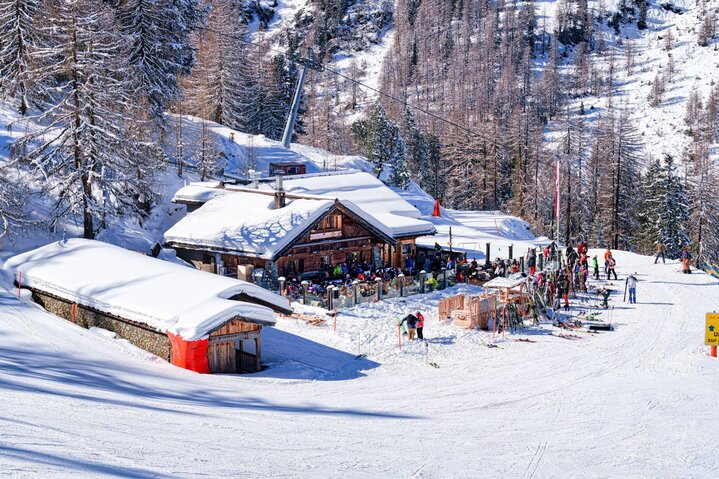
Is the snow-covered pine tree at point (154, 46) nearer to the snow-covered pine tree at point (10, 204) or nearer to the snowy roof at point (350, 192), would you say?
the snowy roof at point (350, 192)

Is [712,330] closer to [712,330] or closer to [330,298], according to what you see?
[712,330]

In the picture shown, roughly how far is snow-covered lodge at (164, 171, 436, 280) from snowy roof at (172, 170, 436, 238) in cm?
9

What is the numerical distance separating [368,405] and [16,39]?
92.7 ft

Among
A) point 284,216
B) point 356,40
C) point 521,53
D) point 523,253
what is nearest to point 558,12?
point 521,53

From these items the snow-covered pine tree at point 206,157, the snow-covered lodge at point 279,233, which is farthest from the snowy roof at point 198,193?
the snow-covered pine tree at point 206,157

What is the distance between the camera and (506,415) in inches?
770

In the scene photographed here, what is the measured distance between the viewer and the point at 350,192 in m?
46.0

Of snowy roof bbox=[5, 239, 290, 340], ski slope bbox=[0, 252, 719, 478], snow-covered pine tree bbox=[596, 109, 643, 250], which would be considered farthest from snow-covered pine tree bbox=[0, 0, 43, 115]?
snow-covered pine tree bbox=[596, 109, 643, 250]

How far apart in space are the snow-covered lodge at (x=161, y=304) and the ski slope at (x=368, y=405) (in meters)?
0.66

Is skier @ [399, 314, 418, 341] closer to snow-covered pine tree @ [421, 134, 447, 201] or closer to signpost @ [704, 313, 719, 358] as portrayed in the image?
signpost @ [704, 313, 719, 358]

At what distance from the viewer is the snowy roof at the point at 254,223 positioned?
33125 millimetres

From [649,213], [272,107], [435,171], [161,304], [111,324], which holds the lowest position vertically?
[649,213]

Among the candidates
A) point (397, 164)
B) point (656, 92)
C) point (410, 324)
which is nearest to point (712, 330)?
point (410, 324)

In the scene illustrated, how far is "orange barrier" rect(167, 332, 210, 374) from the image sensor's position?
2192cm
